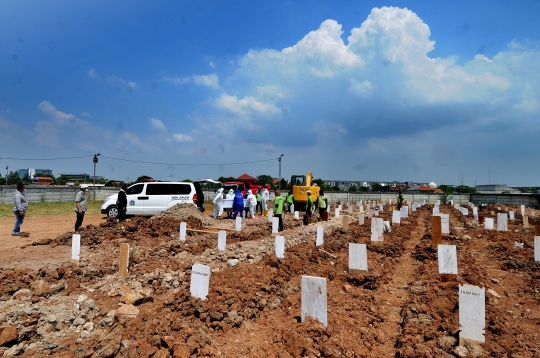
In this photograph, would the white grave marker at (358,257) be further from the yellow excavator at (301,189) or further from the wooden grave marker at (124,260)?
the yellow excavator at (301,189)

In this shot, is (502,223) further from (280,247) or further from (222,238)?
(222,238)

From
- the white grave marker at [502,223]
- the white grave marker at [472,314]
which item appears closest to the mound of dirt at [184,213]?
the white grave marker at [472,314]

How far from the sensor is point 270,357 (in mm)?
3400

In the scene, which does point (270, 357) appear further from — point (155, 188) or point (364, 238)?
point (155, 188)

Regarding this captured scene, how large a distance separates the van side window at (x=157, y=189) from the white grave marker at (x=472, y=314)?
1441cm

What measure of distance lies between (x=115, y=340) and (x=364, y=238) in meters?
8.22

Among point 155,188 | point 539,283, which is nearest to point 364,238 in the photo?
point 539,283

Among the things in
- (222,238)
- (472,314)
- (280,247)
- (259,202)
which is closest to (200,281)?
(280,247)

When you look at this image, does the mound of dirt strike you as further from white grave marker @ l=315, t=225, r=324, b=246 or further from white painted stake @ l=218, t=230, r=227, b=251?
white grave marker @ l=315, t=225, r=324, b=246

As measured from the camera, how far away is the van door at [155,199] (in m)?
15.9

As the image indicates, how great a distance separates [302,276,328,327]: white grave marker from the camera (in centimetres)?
390

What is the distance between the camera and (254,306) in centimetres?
458

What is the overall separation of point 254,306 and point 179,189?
12559 mm

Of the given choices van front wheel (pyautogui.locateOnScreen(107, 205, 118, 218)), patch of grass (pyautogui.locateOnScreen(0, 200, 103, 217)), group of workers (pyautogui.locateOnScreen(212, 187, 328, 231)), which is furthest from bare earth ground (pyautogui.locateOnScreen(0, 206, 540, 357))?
patch of grass (pyautogui.locateOnScreen(0, 200, 103, 217))
